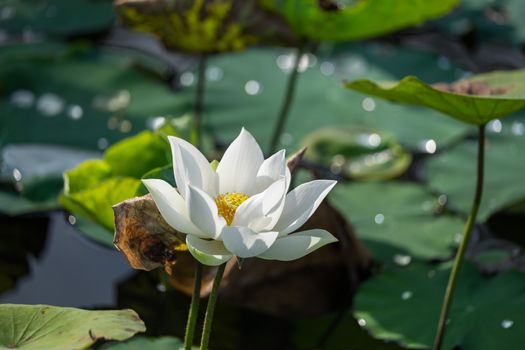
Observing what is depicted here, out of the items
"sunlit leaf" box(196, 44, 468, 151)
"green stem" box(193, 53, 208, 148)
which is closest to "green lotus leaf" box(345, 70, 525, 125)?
"green stem" box(193, 53, 208, 148)

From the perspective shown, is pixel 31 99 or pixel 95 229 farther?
pixel 31 99

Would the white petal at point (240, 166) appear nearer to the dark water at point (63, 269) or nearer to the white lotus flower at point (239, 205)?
the white lotus flower at point (239, 205)

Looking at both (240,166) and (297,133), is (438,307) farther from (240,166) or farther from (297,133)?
(297,133)

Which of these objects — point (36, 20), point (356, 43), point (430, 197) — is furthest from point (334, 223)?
point (36, 20)

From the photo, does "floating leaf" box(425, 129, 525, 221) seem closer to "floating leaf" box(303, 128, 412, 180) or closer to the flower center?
"floating leaf" box(303, 128, 412, 180)

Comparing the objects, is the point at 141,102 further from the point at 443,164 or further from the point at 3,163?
the point at 443,164
